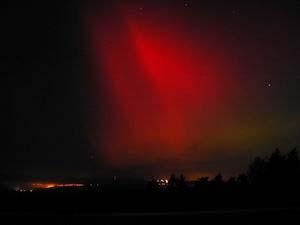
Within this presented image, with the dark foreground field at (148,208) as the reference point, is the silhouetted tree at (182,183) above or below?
above

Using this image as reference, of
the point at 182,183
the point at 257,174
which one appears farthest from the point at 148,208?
the point at 257,174

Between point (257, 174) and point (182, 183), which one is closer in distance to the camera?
point (182, 183)

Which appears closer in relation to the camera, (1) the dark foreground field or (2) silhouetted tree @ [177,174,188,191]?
(1) the dark foreground field

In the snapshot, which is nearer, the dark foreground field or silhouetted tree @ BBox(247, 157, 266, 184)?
the dark foreground field

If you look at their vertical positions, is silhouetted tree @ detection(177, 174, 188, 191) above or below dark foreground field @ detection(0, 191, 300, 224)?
above

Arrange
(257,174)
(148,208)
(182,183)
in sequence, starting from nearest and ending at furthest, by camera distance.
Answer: (148,208) < (182,183) < (257,174)

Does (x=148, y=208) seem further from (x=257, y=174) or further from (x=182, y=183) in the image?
(x=257, y=174)

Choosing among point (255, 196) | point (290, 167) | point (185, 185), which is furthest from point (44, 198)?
point (290, 167)

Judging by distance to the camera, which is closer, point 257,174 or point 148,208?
point 148,208

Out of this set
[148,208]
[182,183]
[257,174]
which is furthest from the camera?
[257,174]

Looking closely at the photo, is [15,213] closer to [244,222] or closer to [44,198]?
[44,198]

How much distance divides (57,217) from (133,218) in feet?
4.74

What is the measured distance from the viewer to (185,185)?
43.2ft

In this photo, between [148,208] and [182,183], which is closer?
[148,208]
